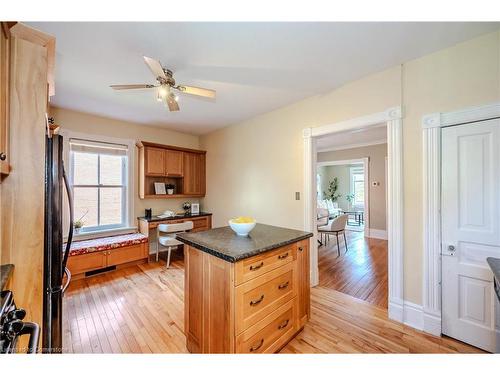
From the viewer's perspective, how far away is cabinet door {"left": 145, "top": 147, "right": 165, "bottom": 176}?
3830 millimetres

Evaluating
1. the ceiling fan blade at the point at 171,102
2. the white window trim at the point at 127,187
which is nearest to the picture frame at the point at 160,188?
the white window trim at the point at 127,187

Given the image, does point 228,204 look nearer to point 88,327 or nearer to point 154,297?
point 154,297

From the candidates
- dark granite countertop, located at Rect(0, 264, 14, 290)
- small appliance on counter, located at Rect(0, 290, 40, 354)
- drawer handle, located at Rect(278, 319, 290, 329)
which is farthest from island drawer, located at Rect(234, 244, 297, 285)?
dark granite countertop, located at Rect(0, 264, 14, 290)

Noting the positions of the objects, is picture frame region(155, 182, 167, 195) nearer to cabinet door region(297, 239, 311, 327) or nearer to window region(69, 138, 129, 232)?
window region(69, 138, 129, 232)

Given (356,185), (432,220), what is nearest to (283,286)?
(432,220)

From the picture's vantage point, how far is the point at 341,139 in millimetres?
5426

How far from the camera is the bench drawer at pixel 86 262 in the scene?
9.34 ft

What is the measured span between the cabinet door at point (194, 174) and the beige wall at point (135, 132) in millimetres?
319

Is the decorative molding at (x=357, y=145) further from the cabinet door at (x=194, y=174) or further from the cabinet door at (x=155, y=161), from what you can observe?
the cabinet door at (x=155, y=161)

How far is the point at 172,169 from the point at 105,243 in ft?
5.62

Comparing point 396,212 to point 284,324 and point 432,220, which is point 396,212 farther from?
point 284,324

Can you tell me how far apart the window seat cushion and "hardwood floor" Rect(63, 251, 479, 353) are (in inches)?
18.1

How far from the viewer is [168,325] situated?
1.96 metres

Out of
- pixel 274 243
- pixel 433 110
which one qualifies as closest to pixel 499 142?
pixel 433 110
